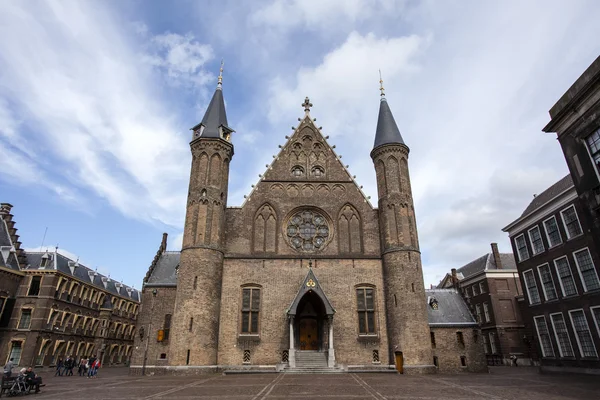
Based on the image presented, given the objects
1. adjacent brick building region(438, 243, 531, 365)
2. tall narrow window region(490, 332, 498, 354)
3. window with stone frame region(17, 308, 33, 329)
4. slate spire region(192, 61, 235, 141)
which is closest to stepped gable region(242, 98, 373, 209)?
slate spire region(192, 61, 235, 141)

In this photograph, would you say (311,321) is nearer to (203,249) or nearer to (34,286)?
(203,249)

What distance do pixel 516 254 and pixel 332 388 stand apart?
21794 millimetres

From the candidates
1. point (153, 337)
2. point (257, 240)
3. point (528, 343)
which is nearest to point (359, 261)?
point (257, 240)

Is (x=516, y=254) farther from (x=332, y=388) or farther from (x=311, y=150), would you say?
(x=332, y=388)

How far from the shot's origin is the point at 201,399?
12.2 m

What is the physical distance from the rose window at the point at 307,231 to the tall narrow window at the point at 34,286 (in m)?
29.4

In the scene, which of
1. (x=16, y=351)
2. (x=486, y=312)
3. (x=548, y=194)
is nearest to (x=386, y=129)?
(x=548, y=194)

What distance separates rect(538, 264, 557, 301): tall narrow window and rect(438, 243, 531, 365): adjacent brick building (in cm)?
1241

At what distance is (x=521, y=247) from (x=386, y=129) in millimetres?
14083

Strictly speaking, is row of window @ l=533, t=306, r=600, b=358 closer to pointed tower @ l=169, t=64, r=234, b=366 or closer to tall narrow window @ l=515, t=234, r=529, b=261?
tall narrow window @ l=515, t=234, r=529, b=261

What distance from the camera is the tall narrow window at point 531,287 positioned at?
2738cm

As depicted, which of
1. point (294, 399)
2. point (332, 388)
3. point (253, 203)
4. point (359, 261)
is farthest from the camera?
point (253, 203)

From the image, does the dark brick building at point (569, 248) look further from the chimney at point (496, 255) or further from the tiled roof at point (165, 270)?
the tiled roof at point (165, 270)

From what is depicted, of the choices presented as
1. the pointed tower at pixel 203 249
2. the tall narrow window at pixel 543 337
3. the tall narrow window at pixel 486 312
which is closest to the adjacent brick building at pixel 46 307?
the pointed tower at pixel 203 249
